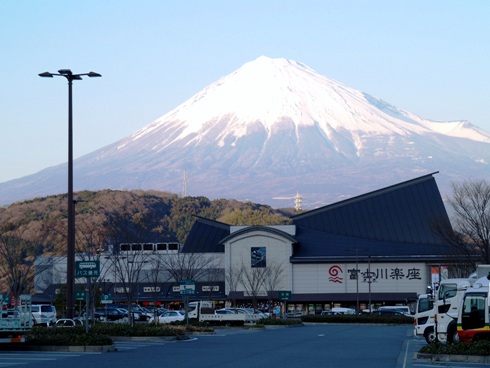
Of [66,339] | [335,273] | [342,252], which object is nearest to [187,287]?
[66,339]

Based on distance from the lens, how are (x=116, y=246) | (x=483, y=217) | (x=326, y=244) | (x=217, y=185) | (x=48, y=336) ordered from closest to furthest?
(x=48, y=336), (x=483, y=217), (x=116, y=246), (x=326, y=244), (x=217, y=185)

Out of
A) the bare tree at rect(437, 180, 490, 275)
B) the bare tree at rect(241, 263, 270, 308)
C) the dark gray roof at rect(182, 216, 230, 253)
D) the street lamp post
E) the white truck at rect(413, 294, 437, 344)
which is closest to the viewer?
the street lamp post

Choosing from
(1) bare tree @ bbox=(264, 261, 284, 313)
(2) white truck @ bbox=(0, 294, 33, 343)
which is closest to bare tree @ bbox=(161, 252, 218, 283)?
(1) bare tree @ bbox=(264, 261, 284, 313)

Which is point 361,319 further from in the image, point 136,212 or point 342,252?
point 136,212

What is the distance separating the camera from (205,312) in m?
59.7

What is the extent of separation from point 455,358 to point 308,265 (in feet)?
234

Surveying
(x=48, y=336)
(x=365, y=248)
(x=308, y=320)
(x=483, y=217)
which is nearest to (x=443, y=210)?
(x=365, y=248)

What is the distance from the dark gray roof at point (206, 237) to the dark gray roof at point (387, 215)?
888 centimetres

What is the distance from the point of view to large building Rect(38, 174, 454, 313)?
92.2 m

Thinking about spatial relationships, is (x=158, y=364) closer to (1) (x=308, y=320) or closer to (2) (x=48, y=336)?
(2) (x=48, y=336)

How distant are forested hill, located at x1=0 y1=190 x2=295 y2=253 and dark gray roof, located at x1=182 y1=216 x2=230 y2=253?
17.1 ft

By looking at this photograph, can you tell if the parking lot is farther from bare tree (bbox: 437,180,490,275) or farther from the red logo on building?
the red logo on building

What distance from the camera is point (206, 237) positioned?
103 metres

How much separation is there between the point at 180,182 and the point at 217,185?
26.0 ft
